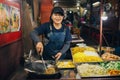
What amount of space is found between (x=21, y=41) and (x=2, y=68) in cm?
275

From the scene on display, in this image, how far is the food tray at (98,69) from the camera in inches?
133

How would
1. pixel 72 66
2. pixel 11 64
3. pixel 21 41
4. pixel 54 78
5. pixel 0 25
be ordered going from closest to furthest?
pixel 54 78 → pixel 72 66 → pixel 0 25 → pixel 11 64 → pixel 21 41

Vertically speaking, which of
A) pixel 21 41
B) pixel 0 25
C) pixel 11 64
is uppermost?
pixel 0 25

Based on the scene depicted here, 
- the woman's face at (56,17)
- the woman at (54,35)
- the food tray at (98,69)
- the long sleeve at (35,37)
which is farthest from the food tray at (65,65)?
the woman's face at (56,17)

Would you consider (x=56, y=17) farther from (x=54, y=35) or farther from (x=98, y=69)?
(x=98, y=69)

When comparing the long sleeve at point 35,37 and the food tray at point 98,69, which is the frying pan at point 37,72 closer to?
the food tray at point 98,69

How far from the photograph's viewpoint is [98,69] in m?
3.59

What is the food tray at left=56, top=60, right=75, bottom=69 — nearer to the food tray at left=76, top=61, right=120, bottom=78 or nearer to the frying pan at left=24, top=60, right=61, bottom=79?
the food tray at left=76, top=61, right=120, bottom=78

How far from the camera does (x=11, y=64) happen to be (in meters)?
7.14

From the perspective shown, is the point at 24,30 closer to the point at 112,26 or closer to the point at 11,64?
the point at 11,64

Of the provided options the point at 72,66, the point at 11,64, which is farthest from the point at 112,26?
the point at 72,66

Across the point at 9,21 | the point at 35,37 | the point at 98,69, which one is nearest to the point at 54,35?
the point at 35,37

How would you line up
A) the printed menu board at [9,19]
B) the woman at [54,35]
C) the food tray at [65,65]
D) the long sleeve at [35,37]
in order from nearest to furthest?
→ the food tray at [65,65] → the long sleeve at [35,37] → the woman at [54,35] → the printed menu board at [9,19]

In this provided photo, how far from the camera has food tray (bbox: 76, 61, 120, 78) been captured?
337 centimetres
